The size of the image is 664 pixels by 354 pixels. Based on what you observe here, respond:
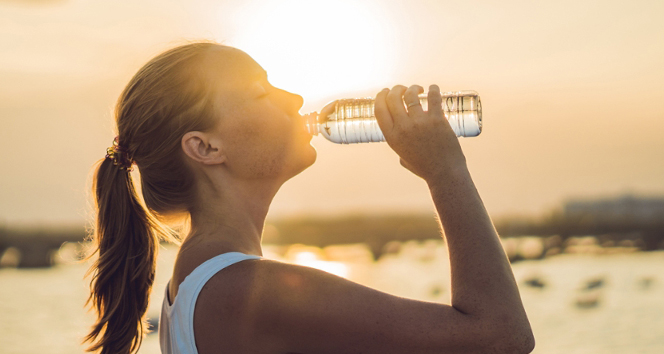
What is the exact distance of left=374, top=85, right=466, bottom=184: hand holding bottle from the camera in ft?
5.83

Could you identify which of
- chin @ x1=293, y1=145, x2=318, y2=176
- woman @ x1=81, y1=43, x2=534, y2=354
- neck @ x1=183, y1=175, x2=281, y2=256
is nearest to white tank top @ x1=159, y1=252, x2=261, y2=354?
woman @ x1=81, y1=43, x2=534, y2=354

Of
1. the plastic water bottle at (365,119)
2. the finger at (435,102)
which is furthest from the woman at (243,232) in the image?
the plastic water bottle at (365,119)

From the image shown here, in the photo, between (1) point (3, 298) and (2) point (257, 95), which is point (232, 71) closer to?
(2) point (257, 95)

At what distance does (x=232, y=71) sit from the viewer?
223 cm

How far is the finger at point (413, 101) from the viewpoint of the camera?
1828mm

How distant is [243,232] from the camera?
2100 millimetres

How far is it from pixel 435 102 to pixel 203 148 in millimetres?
862

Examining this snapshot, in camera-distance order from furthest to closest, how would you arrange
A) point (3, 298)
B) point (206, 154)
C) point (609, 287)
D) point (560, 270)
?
point (560, 270), point (609, 287), point (3, 298), point (206, 154)

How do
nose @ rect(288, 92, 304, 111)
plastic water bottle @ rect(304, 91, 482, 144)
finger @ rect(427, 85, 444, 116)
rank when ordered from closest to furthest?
finger @ rect(427, 85, 444, 116) < nose @ rect(288, 92, 304, 111) < plastic water bottle @ rect(304, 91, 482, 144)

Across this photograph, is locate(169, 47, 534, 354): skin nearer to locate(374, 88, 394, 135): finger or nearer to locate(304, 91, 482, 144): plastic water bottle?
locate(374, 88, 394, 135): finger

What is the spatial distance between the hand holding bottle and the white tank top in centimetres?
58

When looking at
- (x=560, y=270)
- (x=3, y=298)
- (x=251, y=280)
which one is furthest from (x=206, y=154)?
(x=560, y=270)

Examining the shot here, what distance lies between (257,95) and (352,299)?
0.94 metres

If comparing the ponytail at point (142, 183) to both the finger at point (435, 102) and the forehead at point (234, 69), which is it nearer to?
the forehead at point (234, 69)
